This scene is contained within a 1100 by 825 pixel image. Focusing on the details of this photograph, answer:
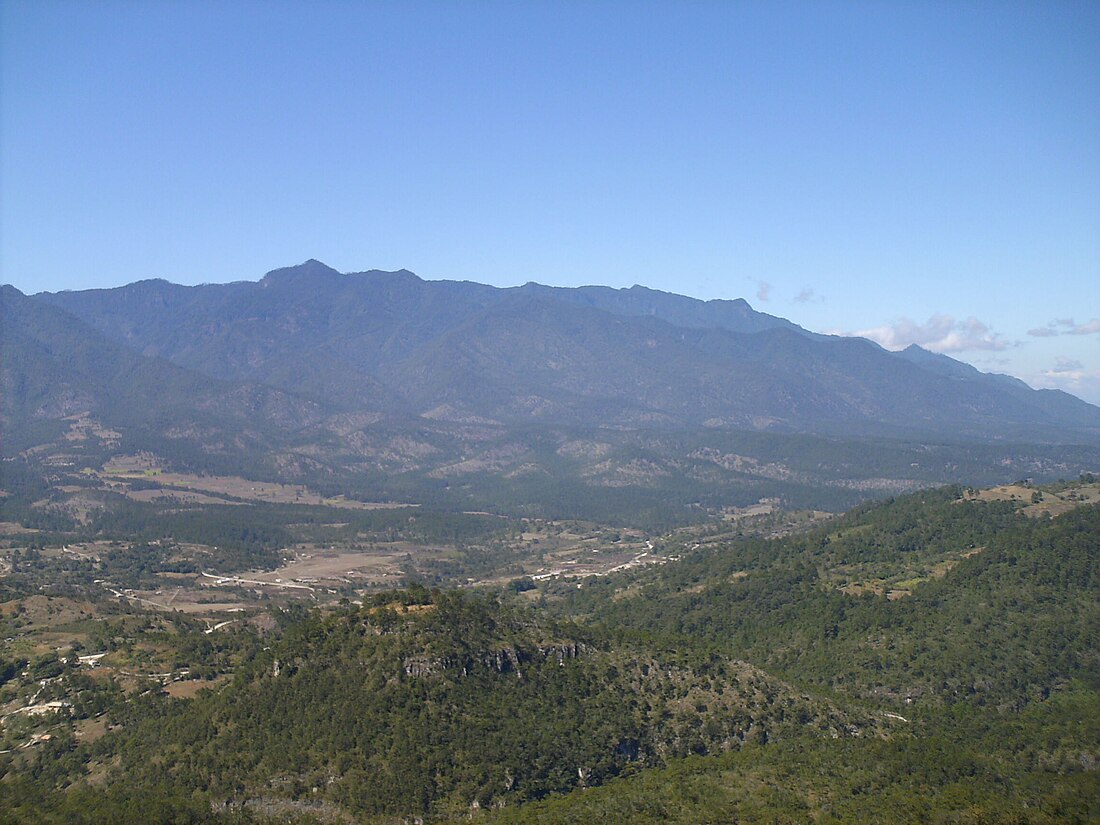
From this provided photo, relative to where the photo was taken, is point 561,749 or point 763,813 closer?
point 763,813

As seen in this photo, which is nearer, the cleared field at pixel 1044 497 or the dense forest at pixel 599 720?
the dense forest at pixel 599 720

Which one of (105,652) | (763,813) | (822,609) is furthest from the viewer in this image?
(822,609)

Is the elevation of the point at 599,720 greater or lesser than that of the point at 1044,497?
A: lesser

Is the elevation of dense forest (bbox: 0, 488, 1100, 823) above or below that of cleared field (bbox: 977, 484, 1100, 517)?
below

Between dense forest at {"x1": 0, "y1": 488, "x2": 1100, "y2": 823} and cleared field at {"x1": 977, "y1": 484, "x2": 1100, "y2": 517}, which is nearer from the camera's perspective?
dense forest at {"x1": 0, "y1": 488, "x2": 1100, "y2": 823}

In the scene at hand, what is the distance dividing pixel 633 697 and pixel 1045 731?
→ 33.6 m

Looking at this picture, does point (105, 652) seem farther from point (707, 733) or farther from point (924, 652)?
point (924, 652)

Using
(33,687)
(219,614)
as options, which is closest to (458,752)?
(33,687)

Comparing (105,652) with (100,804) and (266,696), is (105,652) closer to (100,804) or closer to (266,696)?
(266,696)

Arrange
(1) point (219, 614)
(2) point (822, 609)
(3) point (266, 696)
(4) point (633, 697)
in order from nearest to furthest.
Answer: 1. (3) point (266, 696)
2. (4) point (633, 697)
3. (2) point (822, 609)
4. (1) point (219, 614)

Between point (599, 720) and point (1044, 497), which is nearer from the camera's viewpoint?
point (599, 720)

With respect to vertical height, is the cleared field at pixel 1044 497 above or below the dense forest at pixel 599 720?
above

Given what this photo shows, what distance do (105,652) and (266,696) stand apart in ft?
109

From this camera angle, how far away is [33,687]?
318ft
